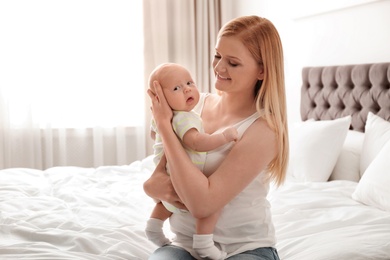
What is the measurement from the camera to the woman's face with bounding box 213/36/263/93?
179 cm

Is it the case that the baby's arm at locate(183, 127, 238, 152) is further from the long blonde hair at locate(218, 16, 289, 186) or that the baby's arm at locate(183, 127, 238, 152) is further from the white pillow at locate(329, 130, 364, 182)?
the white pillow at locate(329, 130, 364, 182)

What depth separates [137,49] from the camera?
518cm

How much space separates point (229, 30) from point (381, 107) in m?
1.67

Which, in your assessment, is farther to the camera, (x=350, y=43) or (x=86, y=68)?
(x=86, y=68)

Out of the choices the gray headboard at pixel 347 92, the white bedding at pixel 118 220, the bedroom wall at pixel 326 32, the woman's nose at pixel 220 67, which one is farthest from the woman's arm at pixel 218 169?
the gray headboard at pixel 347 92

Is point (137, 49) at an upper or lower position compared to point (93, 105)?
upper

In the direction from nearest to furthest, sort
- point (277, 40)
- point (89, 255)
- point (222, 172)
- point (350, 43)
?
point (222, 172) < point (277, 40) < point (89, 255) < point (350, 43)

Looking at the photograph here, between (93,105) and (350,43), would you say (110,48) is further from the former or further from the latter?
(350,43)

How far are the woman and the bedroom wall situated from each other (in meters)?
1.21

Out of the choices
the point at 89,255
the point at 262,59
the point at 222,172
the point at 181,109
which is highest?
the point at 262,59

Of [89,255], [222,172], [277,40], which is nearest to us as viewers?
[222,172]

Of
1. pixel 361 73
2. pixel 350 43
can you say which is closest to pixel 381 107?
pixel 361 73

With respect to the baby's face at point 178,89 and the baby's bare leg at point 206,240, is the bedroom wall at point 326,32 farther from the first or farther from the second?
the baby's bare leg at point 206,240

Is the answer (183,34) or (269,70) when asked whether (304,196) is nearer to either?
(269,70)
